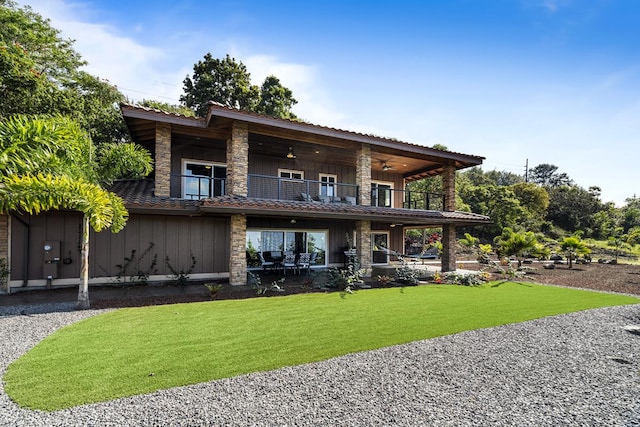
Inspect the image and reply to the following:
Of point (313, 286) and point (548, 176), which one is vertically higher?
point (548, 176)

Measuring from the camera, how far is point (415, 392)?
355cm

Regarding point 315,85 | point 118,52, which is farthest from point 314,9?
point 118,52

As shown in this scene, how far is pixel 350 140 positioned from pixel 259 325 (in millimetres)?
8453

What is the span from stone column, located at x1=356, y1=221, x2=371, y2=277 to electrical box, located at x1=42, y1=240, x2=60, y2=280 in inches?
402

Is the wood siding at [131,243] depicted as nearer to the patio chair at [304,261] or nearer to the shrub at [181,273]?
the shrub at [181,273]

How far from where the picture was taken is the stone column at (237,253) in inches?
400

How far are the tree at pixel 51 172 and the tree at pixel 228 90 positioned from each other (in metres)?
21.7

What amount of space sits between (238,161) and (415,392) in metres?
8.82

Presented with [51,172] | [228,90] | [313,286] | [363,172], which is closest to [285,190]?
[363,172]

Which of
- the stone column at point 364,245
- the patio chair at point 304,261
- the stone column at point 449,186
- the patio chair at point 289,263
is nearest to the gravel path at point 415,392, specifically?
the stone column at point 364,245

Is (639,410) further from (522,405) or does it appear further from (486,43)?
(486,43)

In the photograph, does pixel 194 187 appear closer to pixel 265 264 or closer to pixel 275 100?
pixel 265 264

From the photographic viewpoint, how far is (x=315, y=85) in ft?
39.6

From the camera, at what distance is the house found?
370 inches
